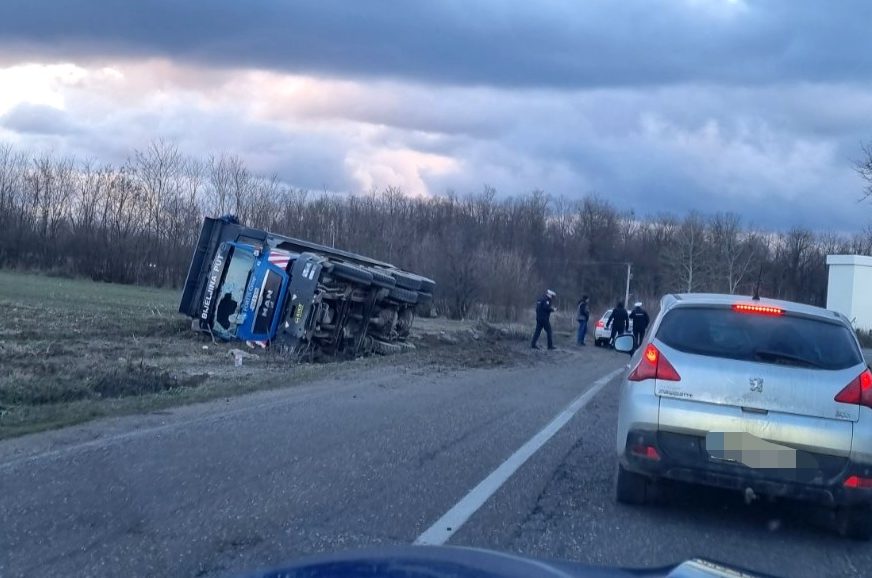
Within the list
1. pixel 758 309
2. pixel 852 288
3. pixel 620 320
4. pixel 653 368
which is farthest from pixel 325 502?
pixel 852 288

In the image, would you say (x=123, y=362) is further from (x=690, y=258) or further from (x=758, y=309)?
(x=690, y=258)

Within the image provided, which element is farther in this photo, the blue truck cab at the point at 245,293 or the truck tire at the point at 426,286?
the truck tire at the point at 426,286

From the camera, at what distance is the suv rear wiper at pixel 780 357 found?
22.7 ft

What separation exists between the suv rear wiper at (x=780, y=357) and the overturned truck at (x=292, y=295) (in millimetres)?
12628

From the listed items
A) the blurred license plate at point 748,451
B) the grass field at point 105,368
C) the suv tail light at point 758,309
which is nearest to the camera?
the blurred license plate at point 748,451

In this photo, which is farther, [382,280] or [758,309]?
[382,280]

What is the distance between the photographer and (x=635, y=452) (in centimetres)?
709

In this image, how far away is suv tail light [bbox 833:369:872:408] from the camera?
6.73 meters

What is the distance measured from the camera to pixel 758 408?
6.76m

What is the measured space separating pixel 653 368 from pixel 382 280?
45.6 ft

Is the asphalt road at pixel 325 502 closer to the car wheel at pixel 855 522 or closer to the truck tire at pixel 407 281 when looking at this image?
the car wheel at pixel 855 522

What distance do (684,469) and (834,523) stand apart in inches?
53.6

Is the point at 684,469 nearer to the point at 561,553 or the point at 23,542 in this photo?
the point at 561,553

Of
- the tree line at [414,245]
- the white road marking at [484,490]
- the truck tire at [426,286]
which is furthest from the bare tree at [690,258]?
the white road marking at [484,490]
